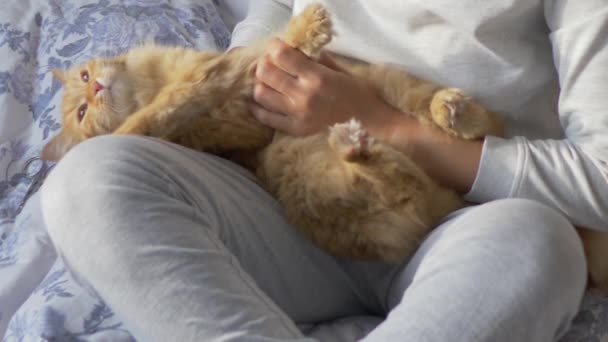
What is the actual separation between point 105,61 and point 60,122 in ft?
0.84

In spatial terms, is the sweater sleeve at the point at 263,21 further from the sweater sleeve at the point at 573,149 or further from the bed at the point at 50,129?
the sweater sleeve at the point at 573,149

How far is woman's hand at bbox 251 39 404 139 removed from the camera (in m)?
1.11

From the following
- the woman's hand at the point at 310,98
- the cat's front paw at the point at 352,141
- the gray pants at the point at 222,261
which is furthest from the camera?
the woman's hand at the point at 310,98

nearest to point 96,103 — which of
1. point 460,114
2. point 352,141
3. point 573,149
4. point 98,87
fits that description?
point 98,87

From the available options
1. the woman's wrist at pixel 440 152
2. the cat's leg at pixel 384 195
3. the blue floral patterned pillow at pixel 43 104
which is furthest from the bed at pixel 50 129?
the woman's wrist at pixel 440 152

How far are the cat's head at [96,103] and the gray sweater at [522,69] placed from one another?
35 cm

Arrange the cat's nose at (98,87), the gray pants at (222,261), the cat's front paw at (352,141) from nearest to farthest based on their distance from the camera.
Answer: the gray pants at (222,261), the cat's front paw at (352,141), the cat's nose at (98,87)

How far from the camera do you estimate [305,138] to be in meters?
1.09

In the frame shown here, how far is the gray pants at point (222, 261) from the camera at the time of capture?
0.75 metres

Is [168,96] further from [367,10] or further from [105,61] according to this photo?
[367,10]

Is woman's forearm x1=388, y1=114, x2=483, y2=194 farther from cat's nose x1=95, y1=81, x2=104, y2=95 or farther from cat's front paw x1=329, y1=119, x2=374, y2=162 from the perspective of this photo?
cat's nose x1=95, y1=81, x2=104, y2=95

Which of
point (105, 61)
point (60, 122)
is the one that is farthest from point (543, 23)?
point (60, 122)

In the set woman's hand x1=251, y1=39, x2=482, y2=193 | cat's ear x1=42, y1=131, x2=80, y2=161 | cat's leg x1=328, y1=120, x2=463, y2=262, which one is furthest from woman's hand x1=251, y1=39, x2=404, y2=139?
cat's ear x1=42, y1=131, x2=80, y2=161

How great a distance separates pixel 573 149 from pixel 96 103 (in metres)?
0.77
